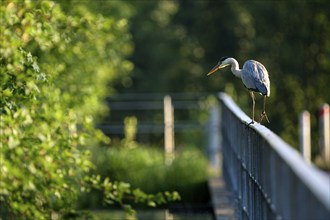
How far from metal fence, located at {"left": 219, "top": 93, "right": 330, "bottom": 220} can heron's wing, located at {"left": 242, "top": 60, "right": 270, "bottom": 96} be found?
449 millimetres

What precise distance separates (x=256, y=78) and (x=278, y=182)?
4395 millimetres

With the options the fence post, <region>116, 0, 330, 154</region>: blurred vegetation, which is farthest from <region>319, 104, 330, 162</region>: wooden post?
<region>116, 0, 330, 154</region>: blurred vegetation

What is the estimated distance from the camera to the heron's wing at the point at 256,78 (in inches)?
417

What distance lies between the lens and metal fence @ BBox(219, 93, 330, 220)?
5062 mm

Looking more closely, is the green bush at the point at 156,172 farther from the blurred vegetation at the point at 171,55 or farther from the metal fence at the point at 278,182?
the metal fence at the point at 278,182

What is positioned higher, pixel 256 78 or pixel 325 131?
pixel 256 78

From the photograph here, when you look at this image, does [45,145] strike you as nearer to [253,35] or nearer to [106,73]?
[106,73]

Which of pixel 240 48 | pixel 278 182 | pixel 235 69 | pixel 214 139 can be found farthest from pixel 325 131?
pixel 240 48

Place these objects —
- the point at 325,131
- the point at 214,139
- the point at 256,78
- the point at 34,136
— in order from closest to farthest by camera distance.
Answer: the point at 34,136
the point at 256,78
the point at 325,131
the point at 214,139

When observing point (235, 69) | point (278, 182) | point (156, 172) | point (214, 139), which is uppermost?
point (235, 69)

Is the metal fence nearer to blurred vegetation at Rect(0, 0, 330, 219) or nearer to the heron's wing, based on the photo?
the heron's wing

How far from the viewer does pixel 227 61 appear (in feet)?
41.7

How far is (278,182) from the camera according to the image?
20.9ft

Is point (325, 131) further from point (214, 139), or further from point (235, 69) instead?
point (235, 69)
